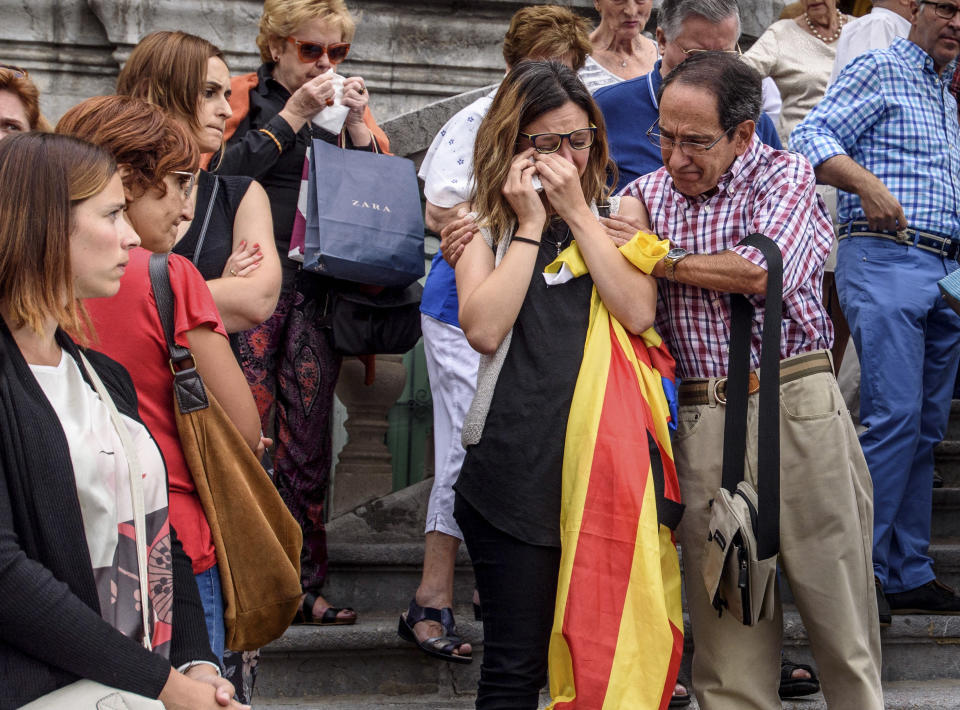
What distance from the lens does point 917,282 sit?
12.9 ft

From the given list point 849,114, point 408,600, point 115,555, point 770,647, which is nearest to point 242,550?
point 115,555

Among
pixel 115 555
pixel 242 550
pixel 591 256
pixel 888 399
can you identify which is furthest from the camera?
pixel 888 399

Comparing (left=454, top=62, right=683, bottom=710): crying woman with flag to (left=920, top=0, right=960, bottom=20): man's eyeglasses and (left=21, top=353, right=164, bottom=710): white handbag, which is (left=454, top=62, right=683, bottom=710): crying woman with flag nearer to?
(left=21, top=353, right=164, bottom=710): white handbag

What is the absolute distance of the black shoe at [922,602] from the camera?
3982 mm

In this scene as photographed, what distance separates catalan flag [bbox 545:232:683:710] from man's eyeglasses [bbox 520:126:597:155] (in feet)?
1.63

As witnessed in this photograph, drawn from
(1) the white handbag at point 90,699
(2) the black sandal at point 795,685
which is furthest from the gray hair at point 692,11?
(1) the white handbag at point 90,699

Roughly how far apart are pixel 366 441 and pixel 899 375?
2033 mm

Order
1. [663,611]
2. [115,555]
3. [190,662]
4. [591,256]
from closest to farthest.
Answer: [115,555] < [190,662] < [663,611] < [591,256]

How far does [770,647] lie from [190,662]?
1.40m

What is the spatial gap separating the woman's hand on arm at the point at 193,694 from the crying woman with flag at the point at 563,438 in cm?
84

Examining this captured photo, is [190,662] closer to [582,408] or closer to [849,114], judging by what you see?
[582,408]

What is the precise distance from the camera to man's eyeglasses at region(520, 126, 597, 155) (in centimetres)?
291

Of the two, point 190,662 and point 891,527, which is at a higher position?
point 190,662

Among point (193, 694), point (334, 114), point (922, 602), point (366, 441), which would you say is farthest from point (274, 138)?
point (922, 602)
